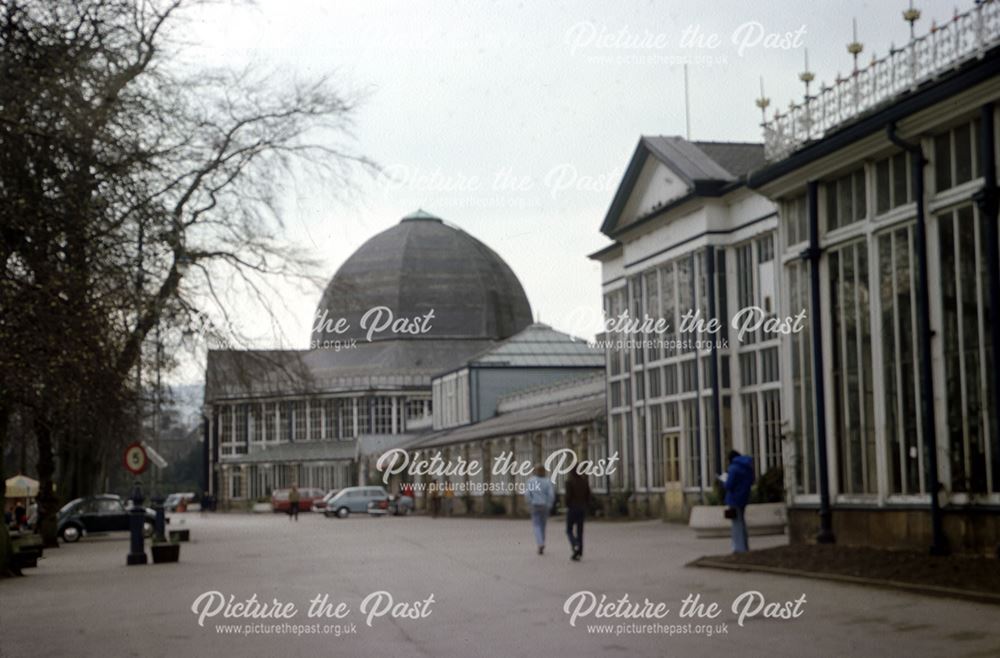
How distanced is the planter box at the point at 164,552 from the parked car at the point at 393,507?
1677 inches

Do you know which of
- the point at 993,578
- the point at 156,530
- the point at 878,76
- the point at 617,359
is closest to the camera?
the point at 993,578

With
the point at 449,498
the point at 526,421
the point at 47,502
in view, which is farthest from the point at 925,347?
the point at 449,498

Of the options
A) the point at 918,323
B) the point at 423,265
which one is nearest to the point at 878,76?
the point at 918,323

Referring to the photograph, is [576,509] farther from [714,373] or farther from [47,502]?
[47,502]

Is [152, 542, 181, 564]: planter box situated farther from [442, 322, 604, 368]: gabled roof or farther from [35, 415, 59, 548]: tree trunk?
[442, 322, 604, 368]: gabled roof

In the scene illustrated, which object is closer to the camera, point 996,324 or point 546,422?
point 996,324

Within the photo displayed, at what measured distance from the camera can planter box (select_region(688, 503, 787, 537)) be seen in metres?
30.8

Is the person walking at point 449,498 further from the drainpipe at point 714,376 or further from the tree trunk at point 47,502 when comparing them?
the drainpipe at point 714,376

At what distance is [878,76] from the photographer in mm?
20578

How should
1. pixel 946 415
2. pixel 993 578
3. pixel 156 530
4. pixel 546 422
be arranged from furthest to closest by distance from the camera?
pixel 546 422 < pixel 156 530 < pixel 946 415 < pixel 993 578

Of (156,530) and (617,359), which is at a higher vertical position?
(617,359)

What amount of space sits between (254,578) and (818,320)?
905 cm

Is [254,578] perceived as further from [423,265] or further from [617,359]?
[423,265]

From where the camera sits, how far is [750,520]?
101 feet
